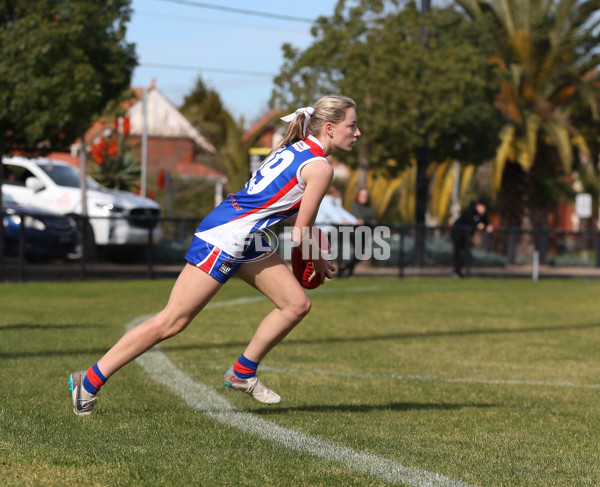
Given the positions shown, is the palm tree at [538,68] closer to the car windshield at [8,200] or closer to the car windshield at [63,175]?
the car windshield at [63,175]

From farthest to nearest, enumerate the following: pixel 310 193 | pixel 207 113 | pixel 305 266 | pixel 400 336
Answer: pixel 207 113, pixel 400 336, pixel 305 266, pixel 310 193

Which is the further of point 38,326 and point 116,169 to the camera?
point 116,169

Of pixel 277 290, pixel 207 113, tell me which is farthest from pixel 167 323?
pixel 207 113

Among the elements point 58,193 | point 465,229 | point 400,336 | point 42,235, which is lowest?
point 400,336

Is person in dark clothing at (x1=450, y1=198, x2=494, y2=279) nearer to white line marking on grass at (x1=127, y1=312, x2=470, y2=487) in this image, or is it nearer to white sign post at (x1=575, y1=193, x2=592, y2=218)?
white sign post at (x1=575, y1=193, x2=592, y2=218)

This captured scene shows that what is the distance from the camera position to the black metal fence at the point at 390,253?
18062 mm

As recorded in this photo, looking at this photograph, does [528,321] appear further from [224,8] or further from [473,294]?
[224,8]

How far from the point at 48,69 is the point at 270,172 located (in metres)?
14.0

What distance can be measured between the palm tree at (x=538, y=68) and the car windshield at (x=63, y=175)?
568 inches

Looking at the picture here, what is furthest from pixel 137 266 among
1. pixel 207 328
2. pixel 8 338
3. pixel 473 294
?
pixel 8 338

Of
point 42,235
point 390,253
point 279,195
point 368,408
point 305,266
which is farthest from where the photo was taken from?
point 390,253

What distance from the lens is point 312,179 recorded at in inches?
197

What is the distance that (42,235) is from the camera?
17859 mm

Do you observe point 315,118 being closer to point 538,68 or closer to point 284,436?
point 284,436
